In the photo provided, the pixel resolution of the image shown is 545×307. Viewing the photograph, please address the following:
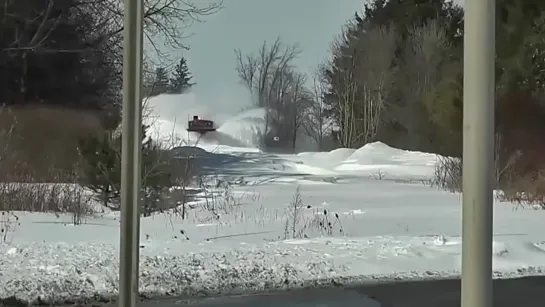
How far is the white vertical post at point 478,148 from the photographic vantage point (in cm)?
217

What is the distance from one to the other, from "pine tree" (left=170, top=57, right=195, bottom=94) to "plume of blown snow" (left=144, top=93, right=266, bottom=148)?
0.13m

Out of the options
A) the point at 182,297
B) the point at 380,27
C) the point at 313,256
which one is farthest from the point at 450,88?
the point at 182,297

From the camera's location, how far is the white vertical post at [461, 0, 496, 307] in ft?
7.11

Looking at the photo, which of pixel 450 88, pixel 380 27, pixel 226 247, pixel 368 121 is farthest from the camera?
pixel 380 27

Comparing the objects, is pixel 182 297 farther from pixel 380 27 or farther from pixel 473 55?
pixel 380 27

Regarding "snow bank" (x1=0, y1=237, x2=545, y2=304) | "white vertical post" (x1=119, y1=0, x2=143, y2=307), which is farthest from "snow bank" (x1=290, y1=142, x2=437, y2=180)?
"white vertical post" (x1=119, y1=0, x2=143, y2=307)

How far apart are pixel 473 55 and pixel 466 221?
60 centimetres

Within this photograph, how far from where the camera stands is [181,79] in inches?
462

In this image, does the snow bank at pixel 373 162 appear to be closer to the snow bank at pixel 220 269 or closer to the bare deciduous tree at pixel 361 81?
the bare deciduous tree at pixel 361 81

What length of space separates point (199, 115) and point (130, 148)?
8.79 meters

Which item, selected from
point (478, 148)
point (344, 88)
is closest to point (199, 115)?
point (344, 88)

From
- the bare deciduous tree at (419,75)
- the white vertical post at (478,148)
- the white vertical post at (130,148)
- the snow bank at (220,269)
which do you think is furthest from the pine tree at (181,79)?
the white vertical post at (478,148)

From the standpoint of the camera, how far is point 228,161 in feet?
39.6

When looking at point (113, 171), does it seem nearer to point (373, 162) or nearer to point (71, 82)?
point (71, 82)
